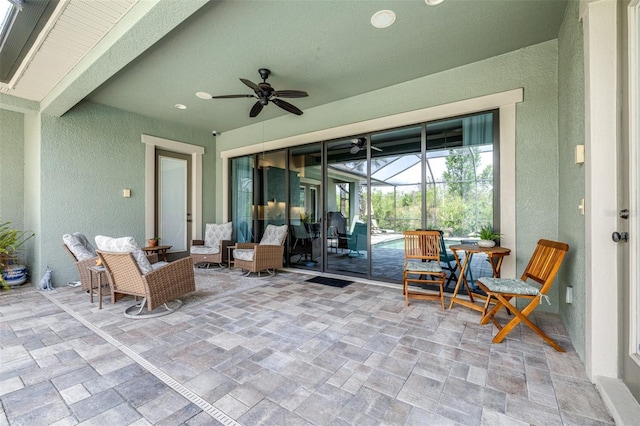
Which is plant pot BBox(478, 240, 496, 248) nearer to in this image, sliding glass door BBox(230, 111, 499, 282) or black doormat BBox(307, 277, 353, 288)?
sliding glass door BBox(230, 111, 499, 282)

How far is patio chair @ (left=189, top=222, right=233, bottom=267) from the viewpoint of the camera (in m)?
5.34

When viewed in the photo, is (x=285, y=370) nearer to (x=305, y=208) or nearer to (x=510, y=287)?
(x=510, y=287)

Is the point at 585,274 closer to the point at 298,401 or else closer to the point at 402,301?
the point at 402,301

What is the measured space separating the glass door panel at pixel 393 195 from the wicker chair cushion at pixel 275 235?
1.73 metres

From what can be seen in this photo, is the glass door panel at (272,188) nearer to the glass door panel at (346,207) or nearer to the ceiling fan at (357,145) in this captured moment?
the glass door panel at (346,207)

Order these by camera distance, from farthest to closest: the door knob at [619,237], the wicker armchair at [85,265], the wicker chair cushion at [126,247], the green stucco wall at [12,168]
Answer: the green stucco wall at [12,168] < the wicker armchair at [85,265] < the wicker chair cushion at [126,247] < the door knob at [619,237]

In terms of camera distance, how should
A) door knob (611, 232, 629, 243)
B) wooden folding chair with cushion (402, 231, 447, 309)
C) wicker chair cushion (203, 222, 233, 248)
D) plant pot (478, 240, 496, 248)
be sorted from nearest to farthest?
door knob (611, 232, 629, 243)
plant pot (478, 240, 496, 248)
wooden folding chair with cushion (402, 231, 447, 309)
wicker chair cushion (203, 222, 233, 248)

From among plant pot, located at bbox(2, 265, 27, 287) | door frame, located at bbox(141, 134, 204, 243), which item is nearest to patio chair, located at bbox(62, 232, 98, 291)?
plant pot, located at bbox(2, 265, 27, 287)

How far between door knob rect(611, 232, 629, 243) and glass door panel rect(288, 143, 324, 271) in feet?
12.4

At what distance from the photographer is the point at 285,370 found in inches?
74.6

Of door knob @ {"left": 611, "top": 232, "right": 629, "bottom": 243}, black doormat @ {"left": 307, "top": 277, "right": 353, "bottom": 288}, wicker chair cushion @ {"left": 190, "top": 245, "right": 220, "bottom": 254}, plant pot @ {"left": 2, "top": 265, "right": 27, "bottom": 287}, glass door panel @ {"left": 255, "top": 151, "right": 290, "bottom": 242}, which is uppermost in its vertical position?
glass door panel @ {"left": 255, "top": 151, "right": 290, "bottom": 242}

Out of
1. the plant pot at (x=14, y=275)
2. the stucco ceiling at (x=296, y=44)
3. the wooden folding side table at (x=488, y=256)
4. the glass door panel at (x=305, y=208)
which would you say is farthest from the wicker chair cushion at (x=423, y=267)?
the plant pot at (x=14, y=275)

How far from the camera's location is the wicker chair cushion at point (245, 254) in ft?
15.3

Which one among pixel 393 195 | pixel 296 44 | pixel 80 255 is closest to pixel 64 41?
pixel 296 44
